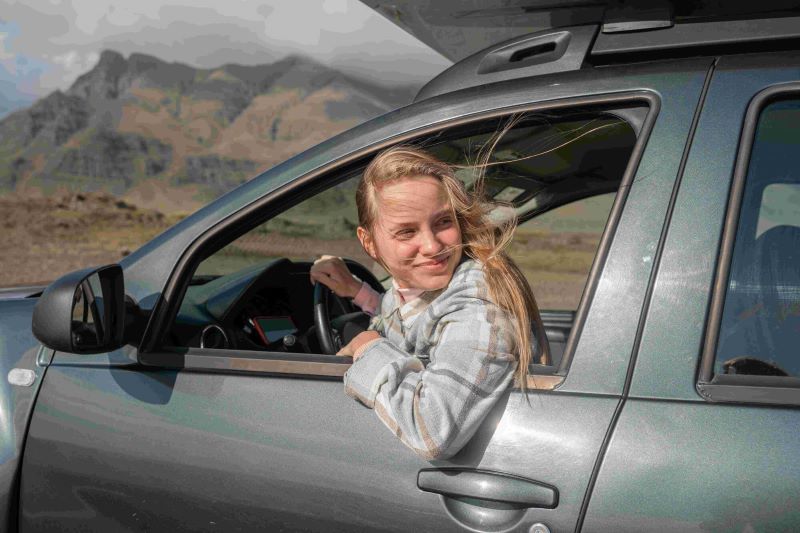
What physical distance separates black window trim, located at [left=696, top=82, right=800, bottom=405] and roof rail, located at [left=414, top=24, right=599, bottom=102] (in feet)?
1.18

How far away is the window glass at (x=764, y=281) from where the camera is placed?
143 centimetres

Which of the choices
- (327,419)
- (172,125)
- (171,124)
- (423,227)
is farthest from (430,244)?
(171,124)

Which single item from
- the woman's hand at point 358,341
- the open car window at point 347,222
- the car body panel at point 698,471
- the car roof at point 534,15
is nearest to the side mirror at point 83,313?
the open car window at point 347,222

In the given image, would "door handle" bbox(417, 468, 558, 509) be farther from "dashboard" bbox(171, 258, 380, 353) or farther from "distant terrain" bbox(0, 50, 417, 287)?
"distant terrain" bbox(0, 50, 417, 287)

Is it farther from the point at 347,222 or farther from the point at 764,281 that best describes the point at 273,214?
the point at 764,281

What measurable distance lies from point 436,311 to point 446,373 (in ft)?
0.60

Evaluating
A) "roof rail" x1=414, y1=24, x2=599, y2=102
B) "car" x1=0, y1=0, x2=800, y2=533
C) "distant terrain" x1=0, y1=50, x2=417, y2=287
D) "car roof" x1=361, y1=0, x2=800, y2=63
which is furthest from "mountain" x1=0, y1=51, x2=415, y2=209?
"roof rail" x1=414, y1=24, x2=599, y2=102

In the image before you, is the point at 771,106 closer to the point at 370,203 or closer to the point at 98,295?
the point at 370,203

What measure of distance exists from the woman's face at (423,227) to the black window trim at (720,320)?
0.51 meters

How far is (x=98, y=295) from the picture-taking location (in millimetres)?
1851

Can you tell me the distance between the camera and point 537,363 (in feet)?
5.31

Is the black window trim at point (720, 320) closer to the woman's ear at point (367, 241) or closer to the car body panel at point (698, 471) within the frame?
the car body panel at point (698, 471)

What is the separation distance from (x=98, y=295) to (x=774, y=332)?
53.4 inches

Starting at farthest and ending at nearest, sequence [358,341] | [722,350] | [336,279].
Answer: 1. [336,279]
2. [358,341]
3. [722,350]
